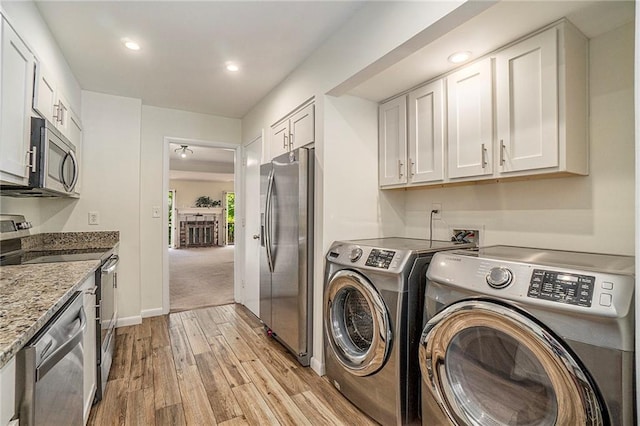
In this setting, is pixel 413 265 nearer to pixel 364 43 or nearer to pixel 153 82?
pixel 364 43

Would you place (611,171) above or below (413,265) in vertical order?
above

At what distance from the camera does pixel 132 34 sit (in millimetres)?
2143

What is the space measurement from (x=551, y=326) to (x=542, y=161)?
86 centimetres

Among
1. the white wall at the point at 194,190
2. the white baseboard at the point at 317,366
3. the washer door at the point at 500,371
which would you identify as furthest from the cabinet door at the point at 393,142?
the white wall at the point at 194,190

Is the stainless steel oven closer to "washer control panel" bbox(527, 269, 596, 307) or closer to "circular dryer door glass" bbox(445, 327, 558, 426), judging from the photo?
"circular dryer door glass" bbox(445, 327, 558, 426)

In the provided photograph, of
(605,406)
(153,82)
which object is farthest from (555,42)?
(153,82)

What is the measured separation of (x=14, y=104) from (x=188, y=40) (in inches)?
45.8

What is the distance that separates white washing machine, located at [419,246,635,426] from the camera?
3.17 ft

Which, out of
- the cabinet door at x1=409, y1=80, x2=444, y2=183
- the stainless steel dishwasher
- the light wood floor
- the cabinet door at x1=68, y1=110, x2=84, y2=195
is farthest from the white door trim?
the cabinet door at x1=409, y1=80, x2=444, y2=183

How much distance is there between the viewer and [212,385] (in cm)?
211

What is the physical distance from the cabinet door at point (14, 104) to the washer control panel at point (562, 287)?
7.42 ft

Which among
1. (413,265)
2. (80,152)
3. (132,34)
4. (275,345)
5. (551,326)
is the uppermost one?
(132,34)

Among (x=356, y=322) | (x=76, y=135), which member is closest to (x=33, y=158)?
(x=76, y=135)

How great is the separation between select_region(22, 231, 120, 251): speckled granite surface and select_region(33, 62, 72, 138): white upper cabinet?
1.00 metres
